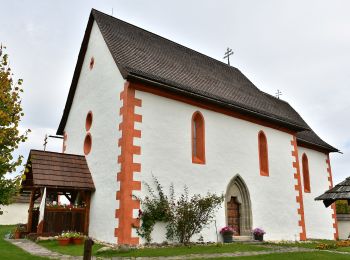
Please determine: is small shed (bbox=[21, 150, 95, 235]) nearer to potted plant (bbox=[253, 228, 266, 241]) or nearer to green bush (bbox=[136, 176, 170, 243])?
green bush (bbox=[136, 176, 170, 243])

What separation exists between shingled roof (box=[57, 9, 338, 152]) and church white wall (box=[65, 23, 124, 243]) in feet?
1.82

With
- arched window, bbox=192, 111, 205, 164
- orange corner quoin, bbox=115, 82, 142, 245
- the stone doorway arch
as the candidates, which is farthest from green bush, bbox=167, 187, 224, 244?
the stone doorway arch

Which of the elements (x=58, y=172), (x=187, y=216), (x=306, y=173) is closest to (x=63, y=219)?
(x=58, y=172)

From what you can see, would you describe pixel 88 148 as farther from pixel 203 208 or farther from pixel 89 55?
pixel 203 208

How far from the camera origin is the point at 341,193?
795 cm

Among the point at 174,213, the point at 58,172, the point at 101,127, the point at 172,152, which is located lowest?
the point at 174,213

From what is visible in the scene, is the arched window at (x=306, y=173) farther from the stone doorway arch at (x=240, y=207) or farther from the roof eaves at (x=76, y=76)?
the roof eaves at (x=76, y=76)

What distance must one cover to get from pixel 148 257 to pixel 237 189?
7.48 meters

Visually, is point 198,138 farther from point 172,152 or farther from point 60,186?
point 60,186

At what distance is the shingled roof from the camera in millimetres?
15234

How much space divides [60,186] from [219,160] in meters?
6.53

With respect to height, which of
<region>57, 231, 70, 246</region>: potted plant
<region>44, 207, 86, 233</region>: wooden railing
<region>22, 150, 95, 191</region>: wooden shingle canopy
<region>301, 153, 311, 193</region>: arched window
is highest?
<region>301, 153, 311, 193</region>: arched window

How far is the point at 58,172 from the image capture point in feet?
49.3

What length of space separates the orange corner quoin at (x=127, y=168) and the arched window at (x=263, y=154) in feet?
24.1
